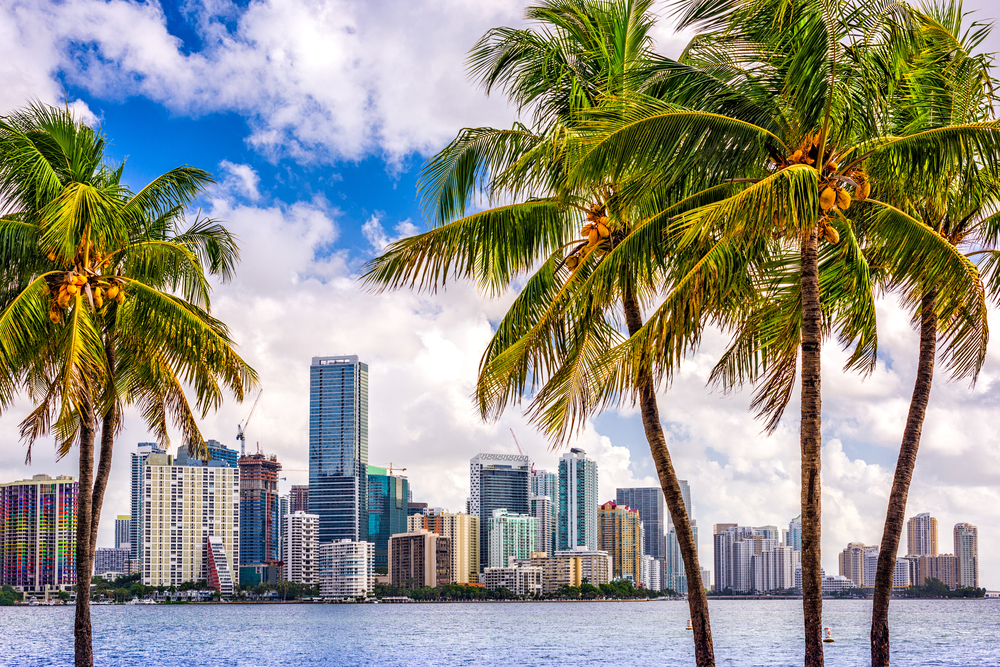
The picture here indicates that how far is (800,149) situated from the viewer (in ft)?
28.0

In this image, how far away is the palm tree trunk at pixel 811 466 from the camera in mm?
8297

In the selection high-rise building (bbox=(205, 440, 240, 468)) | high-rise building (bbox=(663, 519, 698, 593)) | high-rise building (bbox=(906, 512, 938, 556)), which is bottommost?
high-rise building (bbox=(663, 519, 698, 593))

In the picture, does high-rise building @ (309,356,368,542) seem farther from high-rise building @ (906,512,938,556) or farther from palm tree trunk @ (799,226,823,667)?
palm tree trunk @ (799,226,823,667)

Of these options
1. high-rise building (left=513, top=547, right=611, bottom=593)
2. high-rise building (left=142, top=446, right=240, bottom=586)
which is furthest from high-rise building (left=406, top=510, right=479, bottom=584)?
high-rise building (left=142, top=446, right=240, bottom=586)

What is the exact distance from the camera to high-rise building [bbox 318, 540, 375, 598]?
152 m

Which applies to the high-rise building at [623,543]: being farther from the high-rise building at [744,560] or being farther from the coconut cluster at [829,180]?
the coconut cluster at [829,180]

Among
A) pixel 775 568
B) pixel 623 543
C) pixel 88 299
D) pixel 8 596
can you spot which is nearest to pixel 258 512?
pixel 8 596

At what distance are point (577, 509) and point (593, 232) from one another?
185157 mm

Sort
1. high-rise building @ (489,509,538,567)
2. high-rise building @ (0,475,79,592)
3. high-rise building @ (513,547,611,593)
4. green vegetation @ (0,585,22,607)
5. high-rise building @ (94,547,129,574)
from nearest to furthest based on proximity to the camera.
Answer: high-rise building @ (0,475,79,592) → green vegetation @ (0,585,22,607) → high-rise building @ (513,547,611,593) → high-rise building @ (489,509,538,567) → high-rise building @ (94,547,129,574)

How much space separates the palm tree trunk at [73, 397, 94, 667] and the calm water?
36372mm

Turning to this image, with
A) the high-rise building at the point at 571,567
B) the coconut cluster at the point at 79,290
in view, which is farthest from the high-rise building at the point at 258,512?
the coconut cluster at the point at 79,290

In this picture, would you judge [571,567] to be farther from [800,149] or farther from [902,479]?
[800,149]

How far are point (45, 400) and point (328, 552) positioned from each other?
495 feet

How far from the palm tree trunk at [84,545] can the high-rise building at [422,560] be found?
140 m
